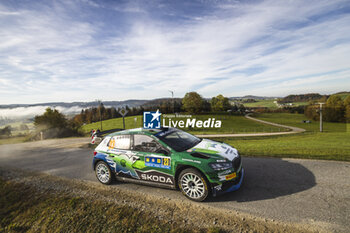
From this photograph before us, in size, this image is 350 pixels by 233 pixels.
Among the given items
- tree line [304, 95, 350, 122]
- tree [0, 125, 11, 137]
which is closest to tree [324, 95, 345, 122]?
tree line [304, 95, 350, 122]

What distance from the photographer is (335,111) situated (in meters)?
58.7

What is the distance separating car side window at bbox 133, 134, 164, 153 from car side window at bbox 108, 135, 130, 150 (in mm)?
319

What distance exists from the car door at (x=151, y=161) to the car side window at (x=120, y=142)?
0.98ft

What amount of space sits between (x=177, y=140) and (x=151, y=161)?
3.45 feet

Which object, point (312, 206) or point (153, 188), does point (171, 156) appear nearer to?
point (153, 188)

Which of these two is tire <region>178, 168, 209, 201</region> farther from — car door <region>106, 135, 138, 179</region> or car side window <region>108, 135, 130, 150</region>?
car side window <region>108, 135, 130, 150</region>

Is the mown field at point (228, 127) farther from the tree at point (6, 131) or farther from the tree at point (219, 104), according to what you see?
the tree at point (219, 104)

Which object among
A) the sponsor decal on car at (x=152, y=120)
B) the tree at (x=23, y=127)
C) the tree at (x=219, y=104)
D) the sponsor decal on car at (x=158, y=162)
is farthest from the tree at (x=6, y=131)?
the tree at (x=219, y=104)

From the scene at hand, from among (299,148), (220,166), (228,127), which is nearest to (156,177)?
(220,166)

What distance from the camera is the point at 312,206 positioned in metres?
3.81

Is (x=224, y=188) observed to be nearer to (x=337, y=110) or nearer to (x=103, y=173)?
(x=103, y=173)

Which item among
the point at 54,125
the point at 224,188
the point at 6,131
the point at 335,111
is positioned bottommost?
the point at 335,111

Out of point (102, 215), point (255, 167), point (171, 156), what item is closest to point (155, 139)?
point (171, 156)

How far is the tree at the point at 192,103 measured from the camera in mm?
70812
